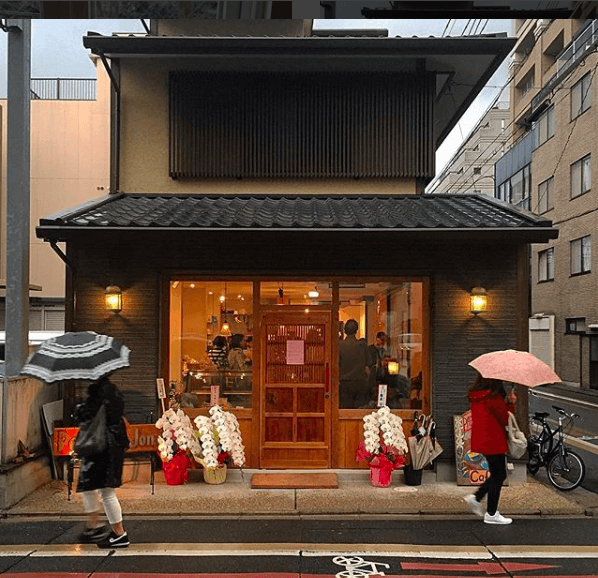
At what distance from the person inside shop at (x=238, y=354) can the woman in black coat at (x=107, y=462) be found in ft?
11.5

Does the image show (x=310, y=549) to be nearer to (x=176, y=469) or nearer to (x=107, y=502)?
(x=107, y=502)

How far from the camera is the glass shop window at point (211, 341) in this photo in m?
10.3

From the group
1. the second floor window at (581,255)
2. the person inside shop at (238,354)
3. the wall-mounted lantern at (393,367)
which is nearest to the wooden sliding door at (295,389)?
the person inside shop at (238,354)

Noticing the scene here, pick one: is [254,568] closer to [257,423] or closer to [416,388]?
[257,423]

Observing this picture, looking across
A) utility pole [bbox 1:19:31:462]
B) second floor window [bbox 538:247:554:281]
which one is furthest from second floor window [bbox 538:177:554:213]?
utility pole [bbox 1:19:31:462]

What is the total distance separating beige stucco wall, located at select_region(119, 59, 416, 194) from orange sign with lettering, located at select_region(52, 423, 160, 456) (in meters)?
3.88

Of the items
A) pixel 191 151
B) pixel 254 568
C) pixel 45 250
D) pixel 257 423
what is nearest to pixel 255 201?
pixel 191 151

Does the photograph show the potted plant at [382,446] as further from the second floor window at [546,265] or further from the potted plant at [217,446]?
the second floor window at [546,265]

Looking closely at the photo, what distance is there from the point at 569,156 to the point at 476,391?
2603 centimetres

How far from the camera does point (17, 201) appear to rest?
9.58 meters

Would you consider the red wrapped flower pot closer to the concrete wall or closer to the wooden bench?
the wooden bench

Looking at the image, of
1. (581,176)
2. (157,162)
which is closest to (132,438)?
(157,162)

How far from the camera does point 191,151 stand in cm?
1105

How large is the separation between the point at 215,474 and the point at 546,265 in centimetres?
2849
